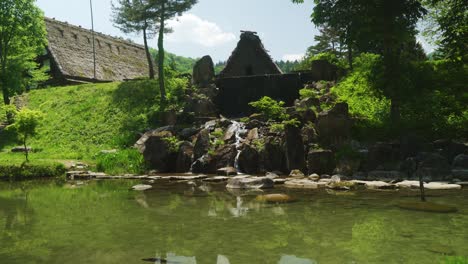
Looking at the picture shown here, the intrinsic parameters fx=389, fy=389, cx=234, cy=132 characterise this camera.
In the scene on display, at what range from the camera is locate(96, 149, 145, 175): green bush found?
2239 centimetres

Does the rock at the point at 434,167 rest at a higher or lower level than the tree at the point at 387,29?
lower

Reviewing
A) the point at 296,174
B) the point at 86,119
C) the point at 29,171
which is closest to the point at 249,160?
the point at 296,174

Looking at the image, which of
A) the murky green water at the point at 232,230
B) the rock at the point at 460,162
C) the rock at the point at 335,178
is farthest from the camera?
the rock at the point at 460,162

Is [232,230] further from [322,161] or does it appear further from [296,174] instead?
[322,161]

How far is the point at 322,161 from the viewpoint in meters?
18.4

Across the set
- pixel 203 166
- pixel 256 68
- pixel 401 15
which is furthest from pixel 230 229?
pixel 256 68

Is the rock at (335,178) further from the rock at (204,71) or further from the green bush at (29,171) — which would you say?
the rock at (204,71)

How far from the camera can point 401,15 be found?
21250mm

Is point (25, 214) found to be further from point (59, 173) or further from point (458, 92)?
point (458, 92)

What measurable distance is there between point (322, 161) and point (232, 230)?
10.7m

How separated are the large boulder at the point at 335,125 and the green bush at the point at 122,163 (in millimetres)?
10434

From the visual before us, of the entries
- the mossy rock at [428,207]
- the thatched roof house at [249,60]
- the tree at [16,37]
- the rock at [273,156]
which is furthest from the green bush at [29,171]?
the thatched roof house at [249,60]

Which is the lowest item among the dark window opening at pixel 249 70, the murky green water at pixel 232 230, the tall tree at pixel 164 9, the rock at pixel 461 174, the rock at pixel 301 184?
the murky green water at pixel 232 230

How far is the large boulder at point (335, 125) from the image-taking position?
761 inches
